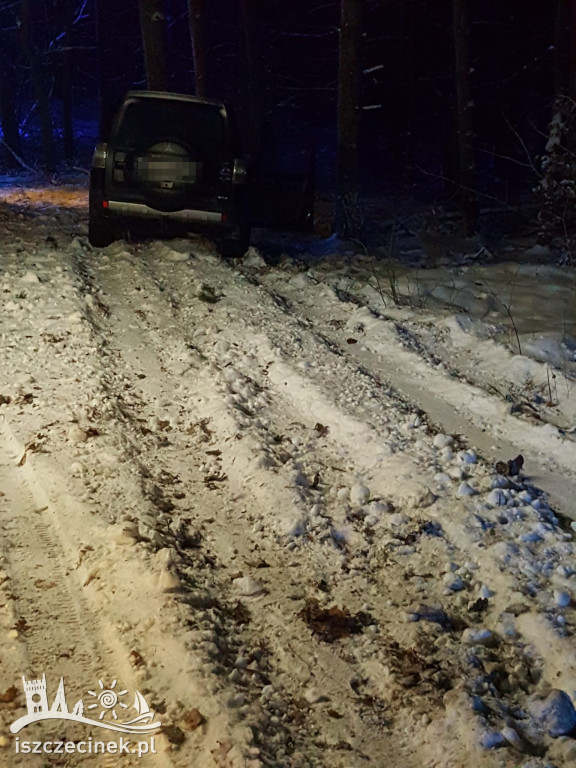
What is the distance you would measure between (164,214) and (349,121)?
4828 mm

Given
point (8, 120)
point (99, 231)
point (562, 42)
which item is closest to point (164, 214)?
point (99, 231)

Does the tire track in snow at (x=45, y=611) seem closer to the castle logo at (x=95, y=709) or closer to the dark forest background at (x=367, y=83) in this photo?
the castle logo at (x=95, y=709)

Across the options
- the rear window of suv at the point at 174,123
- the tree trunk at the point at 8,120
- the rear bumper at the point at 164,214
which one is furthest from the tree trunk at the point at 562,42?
the tree trunk at the point at 8,120

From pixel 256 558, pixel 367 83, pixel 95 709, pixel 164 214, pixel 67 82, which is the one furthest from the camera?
pixel 67 82

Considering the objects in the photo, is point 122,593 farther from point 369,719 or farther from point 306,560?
point 369,719

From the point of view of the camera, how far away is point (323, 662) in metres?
3.13

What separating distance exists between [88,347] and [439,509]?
3.74m

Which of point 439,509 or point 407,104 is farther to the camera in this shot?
point 407,104

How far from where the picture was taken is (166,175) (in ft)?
28.7

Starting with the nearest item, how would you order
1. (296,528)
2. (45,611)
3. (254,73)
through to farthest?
(45,611) < (296,528) < (254,73)

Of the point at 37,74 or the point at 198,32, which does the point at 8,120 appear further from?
the point at 198,32

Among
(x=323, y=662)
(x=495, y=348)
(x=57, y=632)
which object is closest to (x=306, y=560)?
(x=323, y=662)

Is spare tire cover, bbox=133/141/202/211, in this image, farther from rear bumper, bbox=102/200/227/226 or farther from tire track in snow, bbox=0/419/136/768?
tire track in snow, bbox=0/419/136/768

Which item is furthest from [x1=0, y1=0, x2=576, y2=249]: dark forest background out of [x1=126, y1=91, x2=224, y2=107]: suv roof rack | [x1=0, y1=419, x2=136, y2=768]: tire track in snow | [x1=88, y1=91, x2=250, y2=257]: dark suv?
[x1=0, y1=419, x2=136, y2=768]: tire track in snow
